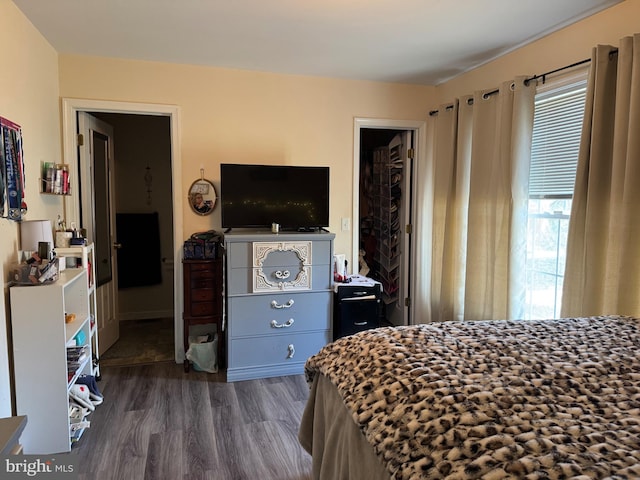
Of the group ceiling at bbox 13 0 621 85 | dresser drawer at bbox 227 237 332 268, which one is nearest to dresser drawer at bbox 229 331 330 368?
dresser drawer at bbox 227 237 332 268

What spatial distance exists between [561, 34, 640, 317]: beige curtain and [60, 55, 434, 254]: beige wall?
191 centimetres

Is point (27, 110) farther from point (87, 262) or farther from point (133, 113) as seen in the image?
point (87, 262)

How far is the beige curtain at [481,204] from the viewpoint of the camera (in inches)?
111

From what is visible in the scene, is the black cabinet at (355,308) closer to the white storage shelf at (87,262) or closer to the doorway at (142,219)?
the white storage shelf at (87,262)

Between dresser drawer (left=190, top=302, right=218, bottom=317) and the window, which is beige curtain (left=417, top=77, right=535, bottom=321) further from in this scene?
dresser drawer (left=190, top=302, right=218, bottom=317)

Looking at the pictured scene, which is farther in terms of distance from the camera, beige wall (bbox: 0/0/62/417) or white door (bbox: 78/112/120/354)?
white door (bbox: 78/112/120/354)

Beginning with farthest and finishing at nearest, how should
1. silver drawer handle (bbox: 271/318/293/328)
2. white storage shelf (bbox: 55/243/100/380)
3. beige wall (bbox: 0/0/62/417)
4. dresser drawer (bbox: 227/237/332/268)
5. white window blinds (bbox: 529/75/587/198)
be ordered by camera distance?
silver drawer handle (bbox: 271/318/293/328) < dresser drawer (bbox: 227/237/332/268) < white storage shelf (bbox: 55/243/100/380) < white window blinds (bbox: 529/75/587/198) < beige wall (bbox: 0/0/62/417)

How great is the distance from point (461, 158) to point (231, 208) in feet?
6.15

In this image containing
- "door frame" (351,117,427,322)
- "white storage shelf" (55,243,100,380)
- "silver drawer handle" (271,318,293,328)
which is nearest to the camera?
"white storage shelf" (55,243,100,380)

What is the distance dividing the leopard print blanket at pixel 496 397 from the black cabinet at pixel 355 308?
5.44ft

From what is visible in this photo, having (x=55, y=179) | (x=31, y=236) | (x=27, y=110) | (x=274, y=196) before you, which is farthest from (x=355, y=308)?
(x=27, y=110)

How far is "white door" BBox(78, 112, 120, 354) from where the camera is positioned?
11.4ft

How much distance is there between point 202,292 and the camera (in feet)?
11.1

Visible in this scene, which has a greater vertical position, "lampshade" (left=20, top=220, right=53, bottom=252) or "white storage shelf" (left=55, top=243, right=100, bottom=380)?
"lampshade" (left=20, top=220, right=53, bottom=252)
